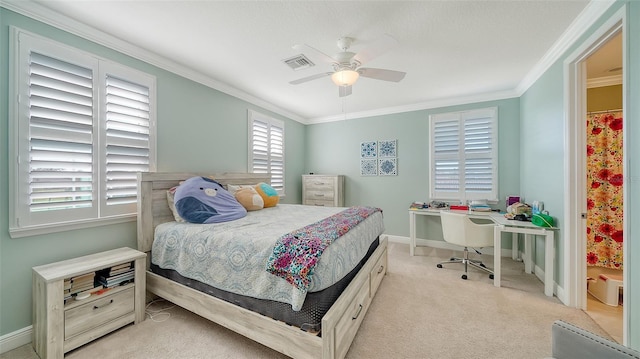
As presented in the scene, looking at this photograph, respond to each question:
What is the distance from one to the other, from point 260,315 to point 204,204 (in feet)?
4.19

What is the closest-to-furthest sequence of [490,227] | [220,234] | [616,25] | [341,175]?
[616,25] < [220,234] < [490,227] < [341,175]

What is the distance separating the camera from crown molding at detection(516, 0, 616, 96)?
1.80m

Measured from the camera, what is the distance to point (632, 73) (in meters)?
1.47

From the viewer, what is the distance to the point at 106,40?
2.21 metres

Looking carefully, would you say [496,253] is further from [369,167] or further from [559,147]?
[369,167]

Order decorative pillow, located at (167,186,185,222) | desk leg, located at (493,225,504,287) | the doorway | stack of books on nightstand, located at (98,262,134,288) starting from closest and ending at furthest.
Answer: stack of books on nightstand, located at (98,262,134,288)
decorative pillow, located at (167,186,185,222)
desk leg, located at (493,225,504,287)
the doorway

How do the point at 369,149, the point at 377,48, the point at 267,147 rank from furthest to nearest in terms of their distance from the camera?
the point at 369,149 → the point at 267,147 → the point at 377,48

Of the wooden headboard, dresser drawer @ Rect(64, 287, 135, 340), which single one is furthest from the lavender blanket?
the wooden headboard

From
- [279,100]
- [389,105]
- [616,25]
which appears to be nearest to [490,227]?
[616,25]

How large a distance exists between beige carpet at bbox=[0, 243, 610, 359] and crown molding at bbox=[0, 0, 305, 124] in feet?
8.59

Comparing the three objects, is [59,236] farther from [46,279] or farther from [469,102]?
[469,102]

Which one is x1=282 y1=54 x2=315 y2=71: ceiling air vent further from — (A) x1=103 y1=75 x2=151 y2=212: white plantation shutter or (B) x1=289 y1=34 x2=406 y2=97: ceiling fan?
(A) x1=103 y1=75 x2=151 y2=212: white plantation shutter

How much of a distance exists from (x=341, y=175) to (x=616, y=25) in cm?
383

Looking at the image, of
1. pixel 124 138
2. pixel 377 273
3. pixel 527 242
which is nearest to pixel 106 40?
pixel 124 138
